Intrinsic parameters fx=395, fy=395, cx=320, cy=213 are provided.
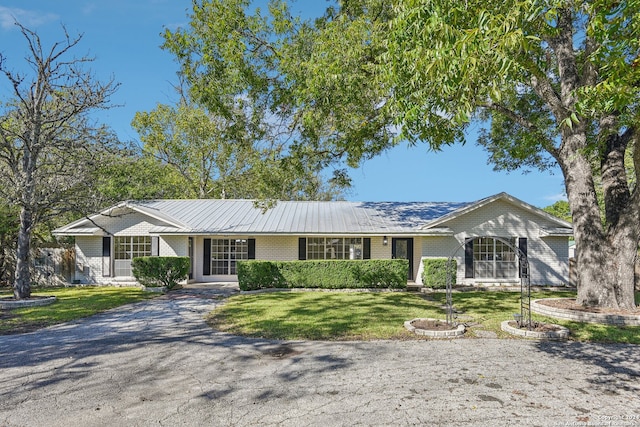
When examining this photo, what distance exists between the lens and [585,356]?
6684 millimetres

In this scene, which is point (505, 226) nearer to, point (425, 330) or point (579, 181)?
point (579, 181)

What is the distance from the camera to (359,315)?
10.3 meters

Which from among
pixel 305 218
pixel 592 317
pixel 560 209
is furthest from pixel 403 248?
pixel 560 209

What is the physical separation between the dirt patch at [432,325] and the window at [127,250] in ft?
44.3

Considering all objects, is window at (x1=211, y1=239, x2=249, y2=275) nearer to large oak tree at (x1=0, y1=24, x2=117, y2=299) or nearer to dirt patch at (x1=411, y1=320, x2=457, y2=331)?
large oak tree at (x1=0, y1=24, x2=117, y2=299)

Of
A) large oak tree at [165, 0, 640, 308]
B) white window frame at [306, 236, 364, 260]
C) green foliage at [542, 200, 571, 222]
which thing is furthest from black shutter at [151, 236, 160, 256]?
green foliage at [542, 200, 571, 222]

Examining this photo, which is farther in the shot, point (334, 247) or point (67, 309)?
point (334, 247)

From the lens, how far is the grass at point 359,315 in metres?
8.22

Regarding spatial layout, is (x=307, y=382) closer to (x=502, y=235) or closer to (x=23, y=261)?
(x=23, y=261)

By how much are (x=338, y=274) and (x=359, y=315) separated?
5435 millimetres

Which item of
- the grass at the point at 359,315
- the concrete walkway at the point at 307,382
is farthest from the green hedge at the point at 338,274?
the concrete walkway at the point at 307,382

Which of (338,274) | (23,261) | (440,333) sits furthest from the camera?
(338,274)

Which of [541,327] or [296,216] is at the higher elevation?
[296,216]

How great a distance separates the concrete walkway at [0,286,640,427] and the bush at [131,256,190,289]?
23.4 feet
